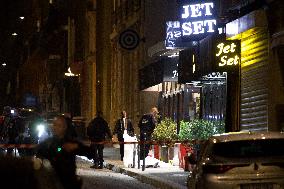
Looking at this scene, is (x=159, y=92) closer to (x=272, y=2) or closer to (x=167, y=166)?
(x=167, y=166)

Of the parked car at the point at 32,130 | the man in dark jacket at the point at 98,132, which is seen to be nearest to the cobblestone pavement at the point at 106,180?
the man in dark jacket at the point at 98,132

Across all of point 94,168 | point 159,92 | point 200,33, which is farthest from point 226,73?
point 159,92

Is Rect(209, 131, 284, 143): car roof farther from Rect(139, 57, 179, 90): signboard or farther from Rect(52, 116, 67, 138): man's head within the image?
Rect(139, 57, 179, 90): signboard

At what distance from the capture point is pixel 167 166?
27.1 meters

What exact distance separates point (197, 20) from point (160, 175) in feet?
19.3

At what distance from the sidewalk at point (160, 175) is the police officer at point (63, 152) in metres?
8.51

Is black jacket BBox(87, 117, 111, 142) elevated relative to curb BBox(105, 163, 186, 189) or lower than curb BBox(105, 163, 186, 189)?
elevated

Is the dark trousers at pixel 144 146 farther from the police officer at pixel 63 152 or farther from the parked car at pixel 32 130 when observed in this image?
the police officer at pixel 63 152

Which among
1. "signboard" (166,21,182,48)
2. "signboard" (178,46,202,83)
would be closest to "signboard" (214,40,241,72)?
"signboard" (178,46,202,83)

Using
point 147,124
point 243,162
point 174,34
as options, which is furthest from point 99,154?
point 243,162

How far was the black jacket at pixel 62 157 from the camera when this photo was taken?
10297mm

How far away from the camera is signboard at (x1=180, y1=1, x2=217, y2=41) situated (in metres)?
26.4

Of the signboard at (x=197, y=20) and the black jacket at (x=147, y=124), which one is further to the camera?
the black jacket at (x=147, y=124)

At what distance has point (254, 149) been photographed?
12289 millimetres
